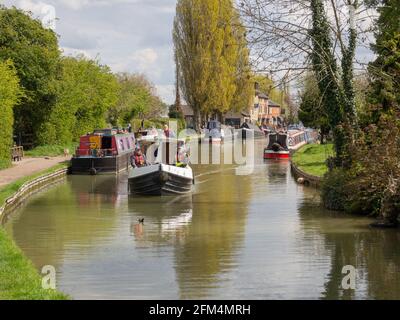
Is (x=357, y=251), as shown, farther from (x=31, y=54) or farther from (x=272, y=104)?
(x=272, y=104)

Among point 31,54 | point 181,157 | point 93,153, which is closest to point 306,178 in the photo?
point 181,157

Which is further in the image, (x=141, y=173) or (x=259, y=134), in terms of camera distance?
(x=259, y=134)

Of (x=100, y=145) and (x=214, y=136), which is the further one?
(x=214, y=136)

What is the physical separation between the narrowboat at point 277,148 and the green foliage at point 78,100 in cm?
1219

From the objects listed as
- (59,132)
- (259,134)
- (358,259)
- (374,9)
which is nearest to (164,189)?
(374,9)

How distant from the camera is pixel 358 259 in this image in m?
15.1

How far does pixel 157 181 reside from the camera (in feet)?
85.5

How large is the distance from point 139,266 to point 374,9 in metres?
13.3

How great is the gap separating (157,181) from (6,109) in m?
10.6

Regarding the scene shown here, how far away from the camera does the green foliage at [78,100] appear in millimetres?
42406

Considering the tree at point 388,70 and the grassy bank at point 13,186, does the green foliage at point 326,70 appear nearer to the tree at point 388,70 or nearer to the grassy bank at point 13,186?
the tree at point 388,70

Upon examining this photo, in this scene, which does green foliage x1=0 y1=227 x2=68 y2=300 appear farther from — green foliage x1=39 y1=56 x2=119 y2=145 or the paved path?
green foliage x1=39 y1=56 x2=119 y2=145

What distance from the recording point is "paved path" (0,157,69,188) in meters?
28.4

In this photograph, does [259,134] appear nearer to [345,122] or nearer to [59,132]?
[59,132]
